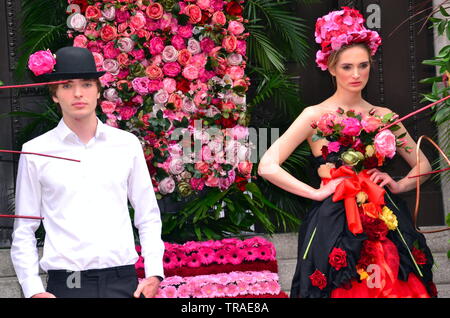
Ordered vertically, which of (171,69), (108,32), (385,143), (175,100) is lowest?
(385,143)

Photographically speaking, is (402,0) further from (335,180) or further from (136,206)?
(136,206)

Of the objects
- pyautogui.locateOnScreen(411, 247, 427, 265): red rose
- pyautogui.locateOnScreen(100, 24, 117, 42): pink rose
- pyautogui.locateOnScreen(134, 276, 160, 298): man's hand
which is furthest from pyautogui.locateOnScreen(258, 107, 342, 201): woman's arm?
Answer: pyautogui.locateOnScreen(100, 24, 117, 42): pink rose

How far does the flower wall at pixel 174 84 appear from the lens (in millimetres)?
5008

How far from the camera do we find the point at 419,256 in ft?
12.3

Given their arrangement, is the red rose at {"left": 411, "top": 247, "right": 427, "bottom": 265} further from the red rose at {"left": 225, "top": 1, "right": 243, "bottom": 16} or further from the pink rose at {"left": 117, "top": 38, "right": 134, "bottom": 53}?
the pink rose at {"left": 117, "top": 38, "right": 134, "bottom": 53}

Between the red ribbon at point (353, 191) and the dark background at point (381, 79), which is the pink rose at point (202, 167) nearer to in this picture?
the dark background at point (381, 79)

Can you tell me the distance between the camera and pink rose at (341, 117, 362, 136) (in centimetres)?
376

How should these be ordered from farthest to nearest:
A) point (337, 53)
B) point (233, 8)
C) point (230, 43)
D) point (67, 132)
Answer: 1. point (233, 8)
2. point (230, 43)
3. point (337, 53)
4. point (67, 132)

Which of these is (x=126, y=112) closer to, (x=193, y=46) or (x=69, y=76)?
(x=193, y=46)

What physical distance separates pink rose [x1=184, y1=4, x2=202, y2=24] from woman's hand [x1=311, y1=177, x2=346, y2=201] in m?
1.76

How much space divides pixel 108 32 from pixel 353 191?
219cm

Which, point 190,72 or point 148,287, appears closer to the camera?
point 148,287

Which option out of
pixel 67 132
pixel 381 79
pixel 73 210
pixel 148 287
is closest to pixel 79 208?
pixel 73 210

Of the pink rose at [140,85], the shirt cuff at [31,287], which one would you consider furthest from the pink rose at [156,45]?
the shirt cuff at [31,287]
